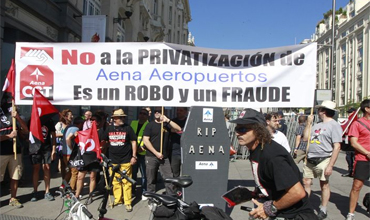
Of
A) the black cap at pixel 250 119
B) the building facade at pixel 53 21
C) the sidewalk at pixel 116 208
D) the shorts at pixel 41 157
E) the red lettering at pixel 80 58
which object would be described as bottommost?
the sidewalk at pixel 116 208

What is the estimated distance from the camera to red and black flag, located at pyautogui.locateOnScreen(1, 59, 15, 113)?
558 centimetres

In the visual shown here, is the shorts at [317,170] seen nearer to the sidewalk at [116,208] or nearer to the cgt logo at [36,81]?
the sidewalk at [116,208]

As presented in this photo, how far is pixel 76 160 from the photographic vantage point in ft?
20.5

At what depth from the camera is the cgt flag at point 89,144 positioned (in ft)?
19.9

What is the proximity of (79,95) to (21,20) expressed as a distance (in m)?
7.04

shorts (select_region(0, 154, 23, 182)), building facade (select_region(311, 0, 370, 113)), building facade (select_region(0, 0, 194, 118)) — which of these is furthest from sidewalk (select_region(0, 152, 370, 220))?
building facade (select_region(311, 0, 370, 113))

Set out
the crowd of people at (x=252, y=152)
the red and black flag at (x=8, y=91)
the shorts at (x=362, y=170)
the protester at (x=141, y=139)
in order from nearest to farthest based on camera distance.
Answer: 1. the crowd of people at (x=252, y=152)
2. the shorts at (x=362, y=170)
3. the red and black flag at (x=8, y=91)
4. the protester at (x=141, y=139)

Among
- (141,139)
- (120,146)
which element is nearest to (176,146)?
(120,146)

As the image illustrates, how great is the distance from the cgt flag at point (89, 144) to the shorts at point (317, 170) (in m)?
3.79

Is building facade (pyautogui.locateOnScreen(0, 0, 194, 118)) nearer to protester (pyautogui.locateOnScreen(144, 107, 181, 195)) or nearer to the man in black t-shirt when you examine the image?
the man in black t-shirt

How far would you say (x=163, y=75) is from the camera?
18.4 feet

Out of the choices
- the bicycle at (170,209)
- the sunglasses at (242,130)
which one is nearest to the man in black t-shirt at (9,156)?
the bicycle at (170,209)

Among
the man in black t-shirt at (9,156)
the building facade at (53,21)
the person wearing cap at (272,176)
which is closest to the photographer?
the person wearing cap at (272,176)

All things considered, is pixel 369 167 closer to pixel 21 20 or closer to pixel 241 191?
pixel 241 191
